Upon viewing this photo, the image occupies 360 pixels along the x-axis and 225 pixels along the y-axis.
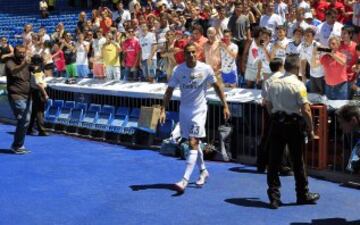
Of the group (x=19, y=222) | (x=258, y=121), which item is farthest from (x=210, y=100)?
(x=19, y=222)

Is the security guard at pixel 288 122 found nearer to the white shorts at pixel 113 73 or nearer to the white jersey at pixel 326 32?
the white jersey at pixel 326 32

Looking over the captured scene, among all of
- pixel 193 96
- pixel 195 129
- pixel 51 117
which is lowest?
pixel 51 117

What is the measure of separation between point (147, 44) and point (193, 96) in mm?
7046

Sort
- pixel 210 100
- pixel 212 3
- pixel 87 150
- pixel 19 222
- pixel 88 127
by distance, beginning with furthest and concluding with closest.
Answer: pixel 212 3
pixel 88 127
pixel 87 150
pixel 210 100
pixel 19 222

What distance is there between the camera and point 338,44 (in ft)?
38.0

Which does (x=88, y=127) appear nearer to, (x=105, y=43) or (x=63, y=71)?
(x=105, y=43)

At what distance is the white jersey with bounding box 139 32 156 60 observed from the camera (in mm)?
16406

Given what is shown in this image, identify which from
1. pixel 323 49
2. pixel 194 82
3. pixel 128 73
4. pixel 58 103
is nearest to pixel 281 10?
pixel 128 73

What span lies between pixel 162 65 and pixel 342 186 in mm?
7629

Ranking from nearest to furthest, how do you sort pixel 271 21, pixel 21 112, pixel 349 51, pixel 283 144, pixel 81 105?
pixel 283 144 → pixel 349 51 → pixel 21 112 → pixel 271 21 → pixel 81 105

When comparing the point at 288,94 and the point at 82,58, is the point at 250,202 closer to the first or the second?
the point at 288,94

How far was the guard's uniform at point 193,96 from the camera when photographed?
9578mm

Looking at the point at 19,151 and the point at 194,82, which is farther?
the point at 19,151

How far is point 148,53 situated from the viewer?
53.9 ft
